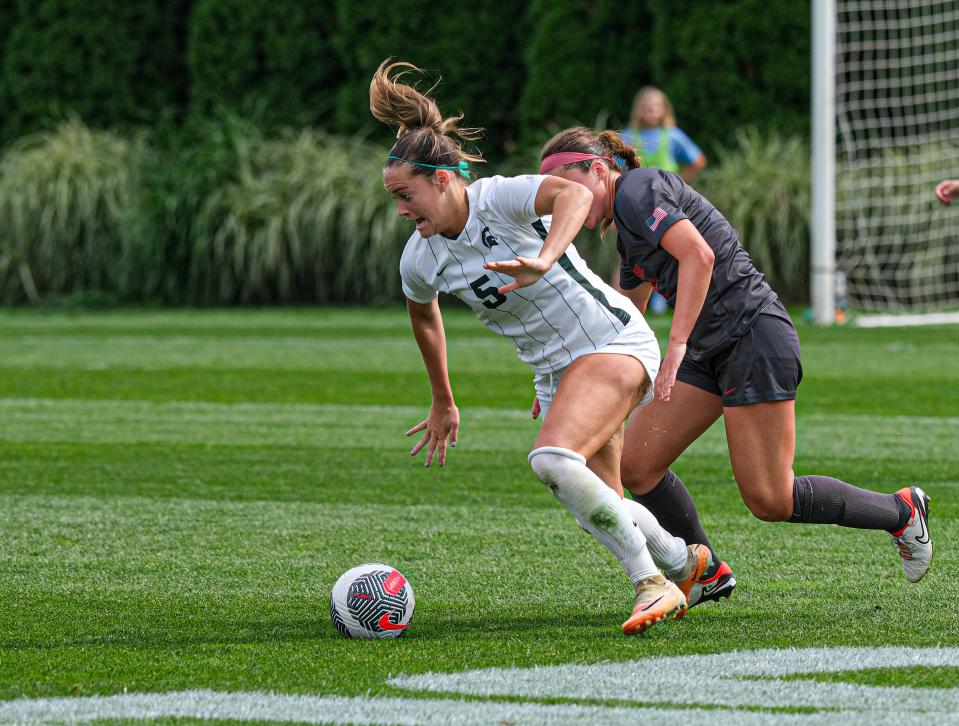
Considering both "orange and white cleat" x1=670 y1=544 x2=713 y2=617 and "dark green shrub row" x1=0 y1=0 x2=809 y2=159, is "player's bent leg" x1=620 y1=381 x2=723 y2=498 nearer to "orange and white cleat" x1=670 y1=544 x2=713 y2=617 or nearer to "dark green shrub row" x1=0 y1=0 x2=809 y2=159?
"orange and white cleat" x1=670 y1=544 x2=713 y2=617

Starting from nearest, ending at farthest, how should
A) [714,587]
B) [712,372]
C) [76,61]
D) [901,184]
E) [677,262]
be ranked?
[677,262]
[714,587]
[712,372]
[901,184]
[76,61]

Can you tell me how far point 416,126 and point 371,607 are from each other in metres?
1.55

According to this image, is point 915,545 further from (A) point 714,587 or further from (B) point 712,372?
(B) point 712,372

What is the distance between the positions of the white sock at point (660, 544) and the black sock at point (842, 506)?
0.47 metres

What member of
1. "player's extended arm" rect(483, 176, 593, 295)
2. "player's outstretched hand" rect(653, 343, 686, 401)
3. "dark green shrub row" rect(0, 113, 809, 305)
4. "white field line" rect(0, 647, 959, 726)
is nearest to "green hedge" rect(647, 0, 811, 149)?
"dark green shrub row" rect(0, 113, 809, 305)

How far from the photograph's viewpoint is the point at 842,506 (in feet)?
18.3

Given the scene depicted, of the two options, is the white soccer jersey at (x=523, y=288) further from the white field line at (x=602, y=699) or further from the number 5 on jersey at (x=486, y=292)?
the white field line at (x=602, y=699)

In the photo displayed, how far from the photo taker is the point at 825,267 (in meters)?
15.9

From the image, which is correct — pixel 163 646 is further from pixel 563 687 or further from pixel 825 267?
pixel 825 267

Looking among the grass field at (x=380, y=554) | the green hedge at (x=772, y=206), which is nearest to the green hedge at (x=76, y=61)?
the green hedge at (x=772, y=206)

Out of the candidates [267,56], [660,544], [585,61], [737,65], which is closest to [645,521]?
[660,544]

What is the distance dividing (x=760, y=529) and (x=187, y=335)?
1094 centimetres

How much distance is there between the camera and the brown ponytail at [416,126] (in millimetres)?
5098

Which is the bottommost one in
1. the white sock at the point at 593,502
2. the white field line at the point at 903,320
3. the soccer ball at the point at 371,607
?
the white field line at the point at 903,320
